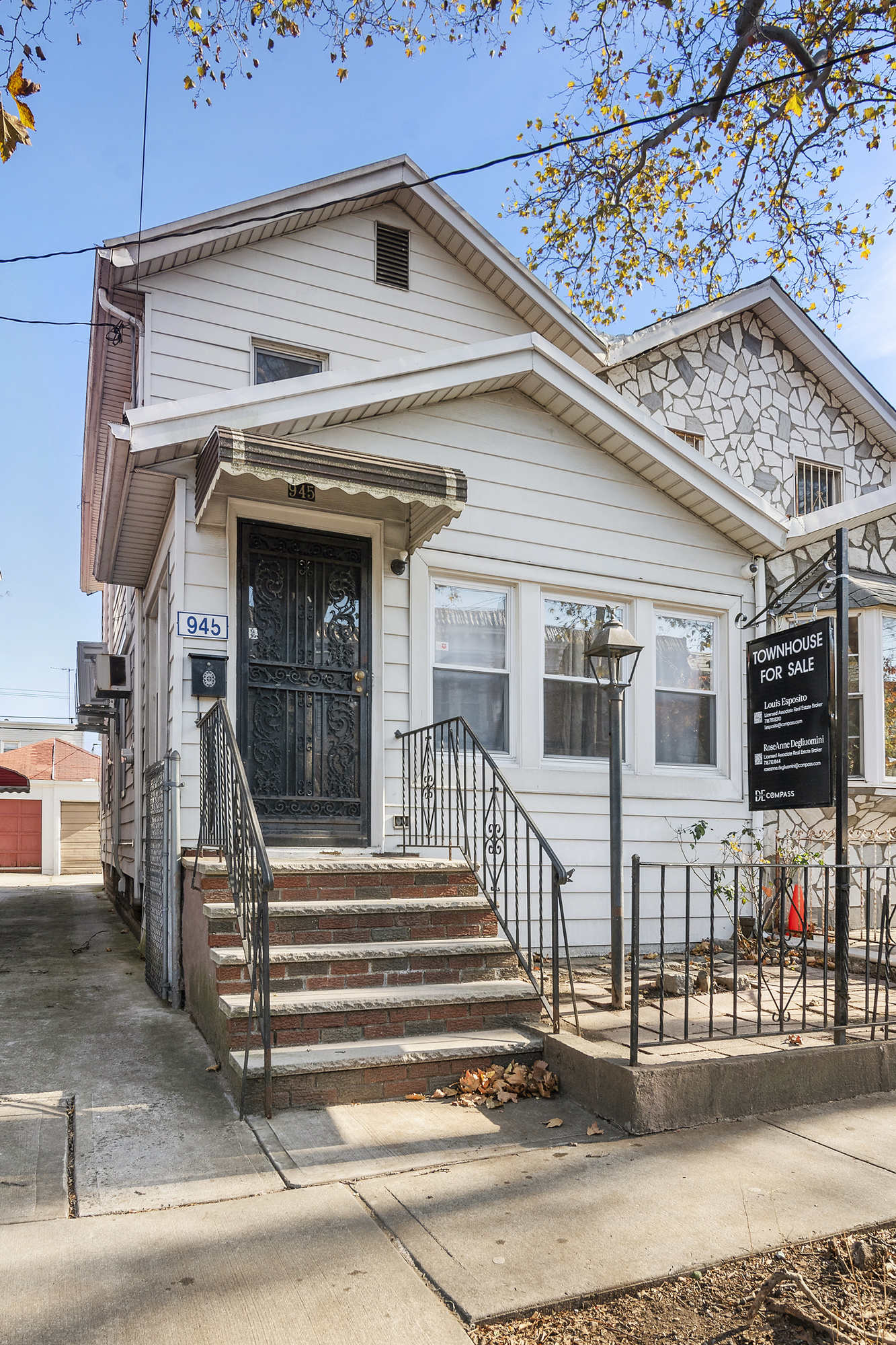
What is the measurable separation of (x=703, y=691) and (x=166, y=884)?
483 cm

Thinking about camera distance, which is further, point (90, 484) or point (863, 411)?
point (90, 484)

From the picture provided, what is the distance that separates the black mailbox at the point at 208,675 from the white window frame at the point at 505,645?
5.27 feet

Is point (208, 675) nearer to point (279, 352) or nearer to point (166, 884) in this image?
point (166, 884)

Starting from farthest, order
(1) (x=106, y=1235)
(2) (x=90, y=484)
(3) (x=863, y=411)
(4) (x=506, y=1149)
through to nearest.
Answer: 1. (2) (x=90, y=484)
2. (3) (x=863, y=411)
3. (4) (x=506, y=1149)
4. (1) (x=106, y=1235)

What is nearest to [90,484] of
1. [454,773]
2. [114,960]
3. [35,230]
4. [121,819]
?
[121,819]

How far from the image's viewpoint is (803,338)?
36.6 ft

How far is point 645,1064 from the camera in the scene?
397cm

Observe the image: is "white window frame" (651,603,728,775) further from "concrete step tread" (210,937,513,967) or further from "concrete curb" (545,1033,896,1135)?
"concrete curb" (545,1033,896,1135)

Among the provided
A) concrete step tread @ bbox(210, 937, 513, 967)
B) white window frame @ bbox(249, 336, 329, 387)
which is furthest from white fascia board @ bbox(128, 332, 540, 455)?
concrete step tread @ bbox(210, 937, 513, 967)

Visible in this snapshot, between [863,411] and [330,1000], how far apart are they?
10.2 m

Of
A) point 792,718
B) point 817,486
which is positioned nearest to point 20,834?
point 817,486

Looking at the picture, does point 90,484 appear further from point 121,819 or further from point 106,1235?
point 106,1235

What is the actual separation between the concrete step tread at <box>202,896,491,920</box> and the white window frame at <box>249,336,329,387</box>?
4439 mm

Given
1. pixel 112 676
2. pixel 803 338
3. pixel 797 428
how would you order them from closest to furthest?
pixel 112 676, pixel 803 338, pixel 797 428
